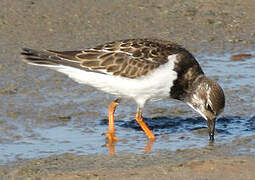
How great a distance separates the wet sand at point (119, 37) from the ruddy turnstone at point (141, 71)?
2.37ft

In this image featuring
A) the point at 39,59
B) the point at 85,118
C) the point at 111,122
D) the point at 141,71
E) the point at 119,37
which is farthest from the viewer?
the point at 119,37

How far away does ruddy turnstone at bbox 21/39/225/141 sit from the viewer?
8.70 m

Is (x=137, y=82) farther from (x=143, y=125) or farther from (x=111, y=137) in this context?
(x=111, y=137)

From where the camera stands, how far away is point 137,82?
874 centimetres

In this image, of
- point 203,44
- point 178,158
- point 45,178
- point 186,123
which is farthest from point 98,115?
point 203,44

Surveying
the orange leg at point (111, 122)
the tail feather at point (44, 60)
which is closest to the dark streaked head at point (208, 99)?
the orange leg at point (111, 122)

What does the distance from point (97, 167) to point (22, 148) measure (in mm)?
1153

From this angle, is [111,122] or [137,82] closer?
[137,82]

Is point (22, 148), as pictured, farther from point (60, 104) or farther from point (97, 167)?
point (60, 104)

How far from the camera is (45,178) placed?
7.09 m

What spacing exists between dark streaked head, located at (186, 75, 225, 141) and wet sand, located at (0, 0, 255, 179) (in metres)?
0.47

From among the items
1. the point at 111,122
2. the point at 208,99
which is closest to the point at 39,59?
the point at 111,122

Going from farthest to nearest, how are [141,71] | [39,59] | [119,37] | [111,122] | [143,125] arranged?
[119,37], [111,122], [143,125], [39,59], [141,71]

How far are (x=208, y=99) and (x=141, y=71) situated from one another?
98cm
